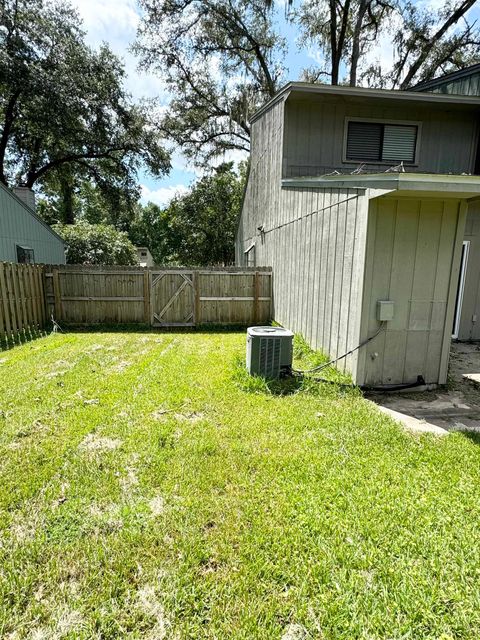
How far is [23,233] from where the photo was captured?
10273mm

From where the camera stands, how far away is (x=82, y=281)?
9.14 metres

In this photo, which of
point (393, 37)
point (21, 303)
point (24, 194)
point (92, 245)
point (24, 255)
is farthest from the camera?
point (92, 245)

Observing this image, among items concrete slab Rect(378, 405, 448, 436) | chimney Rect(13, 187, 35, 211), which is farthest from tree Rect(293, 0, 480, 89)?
concrete slab Rect(378, 405, 448, 436)

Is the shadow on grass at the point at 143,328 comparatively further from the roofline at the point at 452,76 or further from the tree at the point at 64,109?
the tree at the point at 64,109

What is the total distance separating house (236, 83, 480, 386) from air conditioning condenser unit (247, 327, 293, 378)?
2.60ft

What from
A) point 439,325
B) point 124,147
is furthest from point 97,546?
point 124,147

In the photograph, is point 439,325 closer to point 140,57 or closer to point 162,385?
point 162,385

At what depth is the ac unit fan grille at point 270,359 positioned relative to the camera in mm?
4727

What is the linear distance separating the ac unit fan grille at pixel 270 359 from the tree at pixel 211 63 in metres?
16.1

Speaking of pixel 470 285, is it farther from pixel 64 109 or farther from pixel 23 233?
pixel 64 109

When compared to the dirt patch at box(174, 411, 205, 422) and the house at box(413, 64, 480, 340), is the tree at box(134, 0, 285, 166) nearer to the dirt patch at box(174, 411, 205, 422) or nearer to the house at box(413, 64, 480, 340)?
the house at box(413, 64, 480, 340)

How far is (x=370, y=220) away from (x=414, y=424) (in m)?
2.37

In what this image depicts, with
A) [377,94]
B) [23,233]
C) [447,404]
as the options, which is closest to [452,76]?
[377,94]

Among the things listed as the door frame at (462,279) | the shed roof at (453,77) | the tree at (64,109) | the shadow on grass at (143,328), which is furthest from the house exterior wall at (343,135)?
the tree at (64,109)
